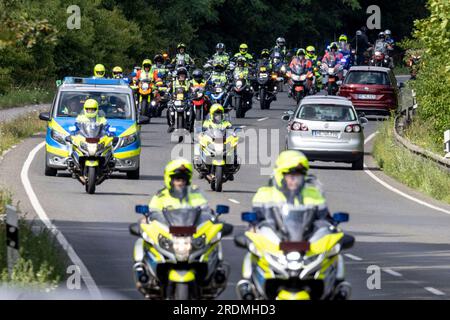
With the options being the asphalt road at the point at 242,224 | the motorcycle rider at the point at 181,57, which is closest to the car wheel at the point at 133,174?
the asphalt road at the point at 242,224

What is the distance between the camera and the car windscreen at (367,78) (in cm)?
5056

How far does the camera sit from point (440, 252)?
72.0ft

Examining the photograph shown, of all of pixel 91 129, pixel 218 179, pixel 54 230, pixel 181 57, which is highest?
pixel 181 57

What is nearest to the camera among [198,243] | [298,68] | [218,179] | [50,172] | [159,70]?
[198,243]

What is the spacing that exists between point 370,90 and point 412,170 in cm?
1533

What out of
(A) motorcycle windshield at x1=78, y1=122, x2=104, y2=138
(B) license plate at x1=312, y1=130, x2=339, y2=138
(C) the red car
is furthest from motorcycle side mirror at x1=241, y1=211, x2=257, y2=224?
(C) the red car

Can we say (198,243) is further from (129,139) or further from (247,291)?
(129,139)

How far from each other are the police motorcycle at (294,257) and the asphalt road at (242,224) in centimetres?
308

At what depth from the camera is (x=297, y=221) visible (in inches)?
526

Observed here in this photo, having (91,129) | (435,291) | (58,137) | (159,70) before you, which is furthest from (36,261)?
(159,70)

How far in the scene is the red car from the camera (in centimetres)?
5028

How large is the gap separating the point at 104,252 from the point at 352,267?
9.88ft

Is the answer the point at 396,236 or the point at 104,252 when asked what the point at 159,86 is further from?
the point at 104,252
